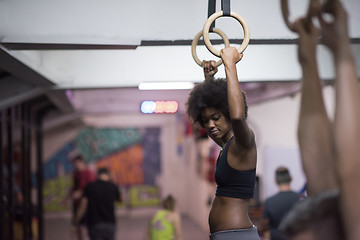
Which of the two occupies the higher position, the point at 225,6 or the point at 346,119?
the point at 225,6

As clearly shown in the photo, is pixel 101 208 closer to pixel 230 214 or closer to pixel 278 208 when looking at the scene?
pixel 278 208

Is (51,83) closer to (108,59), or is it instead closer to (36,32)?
(108,59)

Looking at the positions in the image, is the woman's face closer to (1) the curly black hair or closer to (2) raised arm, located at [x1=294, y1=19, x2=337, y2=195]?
(1) the curly black hair

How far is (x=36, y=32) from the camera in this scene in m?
2.97

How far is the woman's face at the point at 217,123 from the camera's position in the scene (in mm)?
2117

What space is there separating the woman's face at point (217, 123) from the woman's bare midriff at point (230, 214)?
0.94ft

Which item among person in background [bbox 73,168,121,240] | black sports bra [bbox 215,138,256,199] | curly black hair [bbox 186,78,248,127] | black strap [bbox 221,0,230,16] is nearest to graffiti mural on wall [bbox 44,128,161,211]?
person in background [bbox 73,168,121,240]

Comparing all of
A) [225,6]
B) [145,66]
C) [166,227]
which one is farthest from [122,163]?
[225,6]

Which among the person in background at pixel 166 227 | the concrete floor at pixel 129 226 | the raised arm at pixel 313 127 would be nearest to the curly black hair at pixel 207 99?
the raised arm at pixel 313 127

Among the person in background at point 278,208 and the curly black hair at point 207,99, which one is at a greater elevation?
the curly black hair at point 207,99

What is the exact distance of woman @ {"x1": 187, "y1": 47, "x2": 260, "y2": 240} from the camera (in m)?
1.94

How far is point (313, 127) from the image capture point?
1.02 meters

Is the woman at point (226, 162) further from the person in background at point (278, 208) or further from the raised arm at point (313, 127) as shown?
the person in background at point (278, 208)

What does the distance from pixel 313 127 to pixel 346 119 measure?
0.26ft
